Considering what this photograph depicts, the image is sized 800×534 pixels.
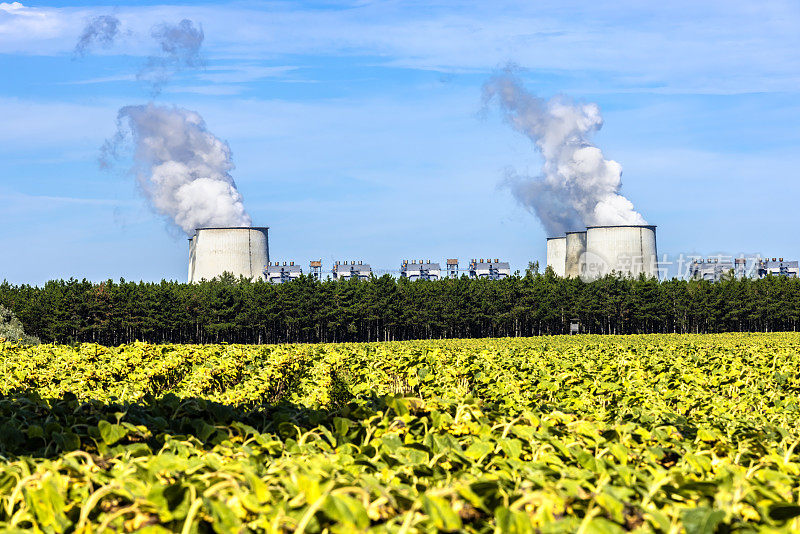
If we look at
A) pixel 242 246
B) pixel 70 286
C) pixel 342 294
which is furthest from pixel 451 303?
pixel 70 286

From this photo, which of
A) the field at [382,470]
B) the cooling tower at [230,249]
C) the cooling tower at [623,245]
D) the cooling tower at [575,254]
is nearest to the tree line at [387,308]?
the cooling tower at [575,254]

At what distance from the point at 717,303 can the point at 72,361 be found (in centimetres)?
6341

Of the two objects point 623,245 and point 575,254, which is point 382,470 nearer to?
point 623,245

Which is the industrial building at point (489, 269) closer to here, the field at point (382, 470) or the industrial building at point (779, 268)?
the industrial building at point (779, 268)

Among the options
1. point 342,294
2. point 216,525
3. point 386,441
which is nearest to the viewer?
point 216,525

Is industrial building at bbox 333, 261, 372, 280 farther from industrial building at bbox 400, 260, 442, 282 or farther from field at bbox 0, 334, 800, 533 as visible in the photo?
field at bbox 0, 334, 800, 533

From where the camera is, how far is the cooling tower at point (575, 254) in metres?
64.6

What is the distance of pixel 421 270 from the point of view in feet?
260

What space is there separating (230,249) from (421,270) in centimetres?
3061

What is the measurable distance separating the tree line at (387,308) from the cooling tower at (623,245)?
825 cm

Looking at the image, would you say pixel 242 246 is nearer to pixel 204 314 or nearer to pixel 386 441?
pixel 204 314

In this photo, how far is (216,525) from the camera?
6.49ft

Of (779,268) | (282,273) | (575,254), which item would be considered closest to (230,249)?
(282,273)

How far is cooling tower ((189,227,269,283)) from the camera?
169ft
